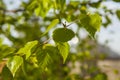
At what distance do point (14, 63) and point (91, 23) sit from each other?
0.37m

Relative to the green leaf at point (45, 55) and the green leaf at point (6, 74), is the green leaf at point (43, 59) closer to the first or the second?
the green leaf at point (45, 55)

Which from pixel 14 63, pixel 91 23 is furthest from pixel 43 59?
pixel 91 23

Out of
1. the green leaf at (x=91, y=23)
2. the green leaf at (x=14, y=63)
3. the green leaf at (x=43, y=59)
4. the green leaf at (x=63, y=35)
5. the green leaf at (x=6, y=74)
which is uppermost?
the green leaf at (x=91, y=23)

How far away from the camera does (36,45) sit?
141cm

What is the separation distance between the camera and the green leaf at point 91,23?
54.4 inches

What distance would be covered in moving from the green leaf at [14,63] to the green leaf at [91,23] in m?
0.31

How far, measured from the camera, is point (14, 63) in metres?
1.35

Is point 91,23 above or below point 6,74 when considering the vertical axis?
above

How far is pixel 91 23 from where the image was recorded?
4.62 ft

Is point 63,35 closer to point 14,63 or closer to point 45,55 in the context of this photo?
point 45,55

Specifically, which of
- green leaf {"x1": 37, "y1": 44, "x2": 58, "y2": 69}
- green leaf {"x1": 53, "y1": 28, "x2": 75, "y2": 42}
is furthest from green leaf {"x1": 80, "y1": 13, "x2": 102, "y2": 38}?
green leaf {"x1": 37, "y1": 44, "x2": 58, "y2": 69}

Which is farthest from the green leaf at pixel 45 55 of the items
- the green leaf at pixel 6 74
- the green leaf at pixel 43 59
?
the green leaf at pixel 6 74

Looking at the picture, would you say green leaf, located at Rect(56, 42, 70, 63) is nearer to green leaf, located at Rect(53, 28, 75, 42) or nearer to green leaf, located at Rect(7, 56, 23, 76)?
green leaf, located at Rect(53, 28, 75, 42)

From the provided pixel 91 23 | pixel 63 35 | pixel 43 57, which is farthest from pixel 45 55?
pixel 91 23
